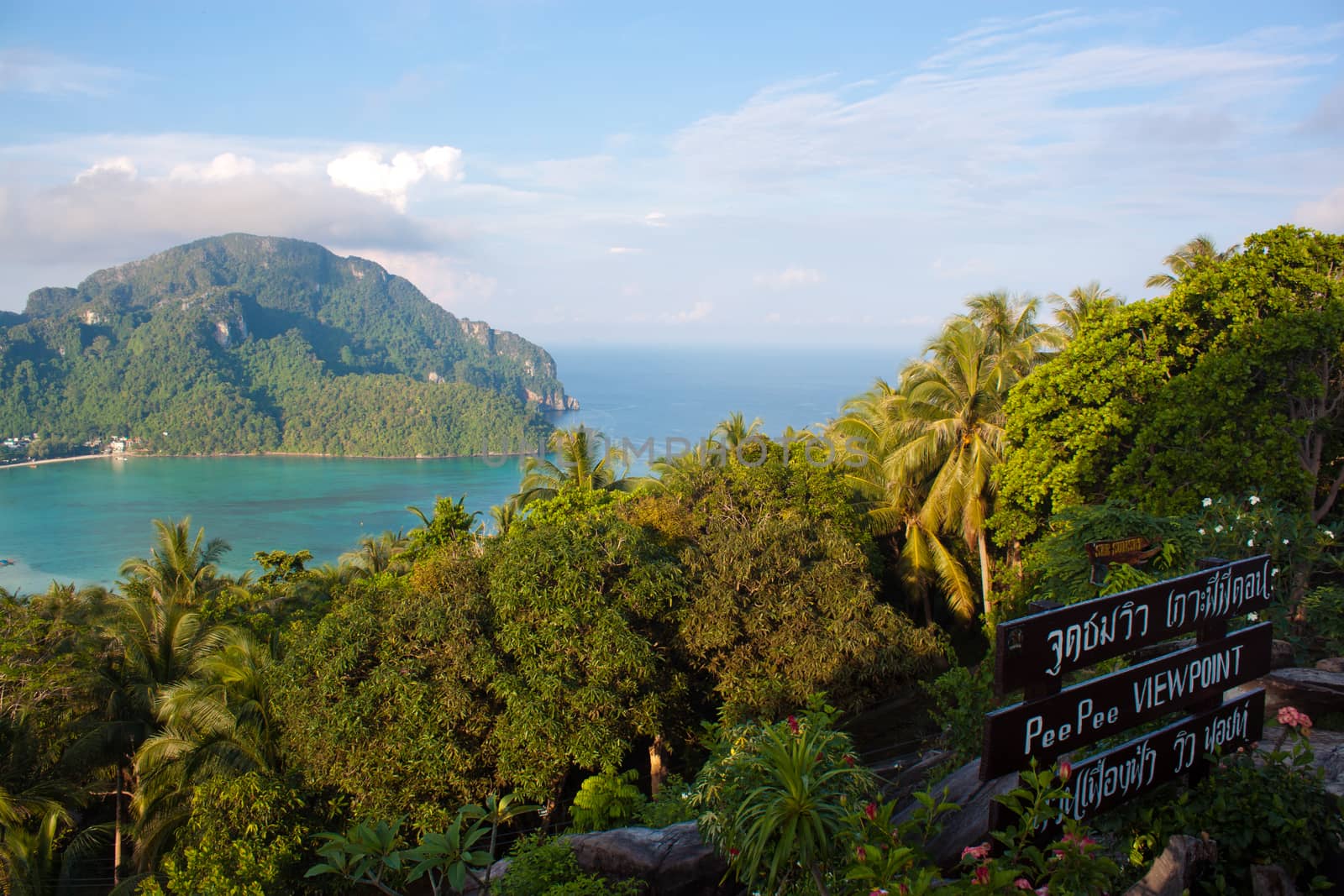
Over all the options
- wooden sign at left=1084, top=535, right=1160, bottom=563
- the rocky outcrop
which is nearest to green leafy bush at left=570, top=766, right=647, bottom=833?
the rocky outcrop

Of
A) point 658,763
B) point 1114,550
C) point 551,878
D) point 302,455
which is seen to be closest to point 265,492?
point 302,455

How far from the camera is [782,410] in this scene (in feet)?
301

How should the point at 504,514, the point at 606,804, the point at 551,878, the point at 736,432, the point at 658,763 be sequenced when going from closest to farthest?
the point at 551,878, the point at 606,804, the point at 658,763, the point at 736,432, the point at 504,514

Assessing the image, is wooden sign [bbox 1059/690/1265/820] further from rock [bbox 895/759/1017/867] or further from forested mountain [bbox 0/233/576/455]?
forested mountain [bbox 0/233/576/455]

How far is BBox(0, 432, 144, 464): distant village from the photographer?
335 ft

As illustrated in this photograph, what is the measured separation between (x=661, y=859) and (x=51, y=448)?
124860 mm

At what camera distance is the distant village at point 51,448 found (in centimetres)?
10200

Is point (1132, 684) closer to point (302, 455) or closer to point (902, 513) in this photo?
point (902, 513)

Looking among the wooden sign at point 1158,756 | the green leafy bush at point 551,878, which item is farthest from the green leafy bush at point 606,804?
the wooden sign at point 1158,756

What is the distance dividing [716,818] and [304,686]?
686cm

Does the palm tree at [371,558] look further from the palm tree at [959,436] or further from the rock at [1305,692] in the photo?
the rock at [1305,692]

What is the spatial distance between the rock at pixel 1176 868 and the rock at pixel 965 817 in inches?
30.0

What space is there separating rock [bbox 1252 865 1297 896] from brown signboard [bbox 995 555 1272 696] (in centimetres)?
93

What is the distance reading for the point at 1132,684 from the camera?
326 centimetres
